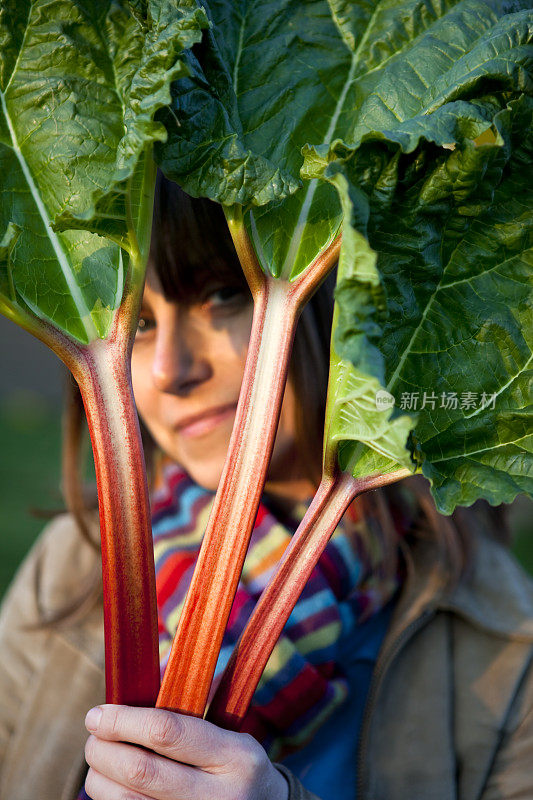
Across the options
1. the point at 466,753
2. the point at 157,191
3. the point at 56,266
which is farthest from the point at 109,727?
the point at 466,753

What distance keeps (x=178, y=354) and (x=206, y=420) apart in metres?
0.17

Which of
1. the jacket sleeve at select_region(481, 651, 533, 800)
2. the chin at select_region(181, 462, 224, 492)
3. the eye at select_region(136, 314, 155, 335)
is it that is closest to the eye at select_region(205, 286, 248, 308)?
the eye at select_region(136, 314, 155, 335)

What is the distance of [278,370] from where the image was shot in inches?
31.3

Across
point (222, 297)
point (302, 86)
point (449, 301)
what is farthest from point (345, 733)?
point (302, 86)

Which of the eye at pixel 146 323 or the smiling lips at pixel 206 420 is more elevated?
the eye at pixel 146 323

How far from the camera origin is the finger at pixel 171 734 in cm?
74

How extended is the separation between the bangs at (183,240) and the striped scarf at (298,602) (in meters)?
0.53

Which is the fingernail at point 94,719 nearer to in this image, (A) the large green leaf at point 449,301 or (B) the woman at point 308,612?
(A) the large green leaf at point 449,301

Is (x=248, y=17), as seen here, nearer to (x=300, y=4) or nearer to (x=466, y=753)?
(x=300, y=4)

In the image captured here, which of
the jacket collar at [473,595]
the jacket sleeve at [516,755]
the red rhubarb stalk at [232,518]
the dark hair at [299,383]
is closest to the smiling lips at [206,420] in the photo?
the dark hair at [299,383]

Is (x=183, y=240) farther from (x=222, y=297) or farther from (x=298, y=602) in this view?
(x=298, y=602)

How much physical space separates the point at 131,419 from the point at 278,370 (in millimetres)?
169

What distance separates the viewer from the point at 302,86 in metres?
0.86

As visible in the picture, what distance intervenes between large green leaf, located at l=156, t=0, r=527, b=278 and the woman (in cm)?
33
